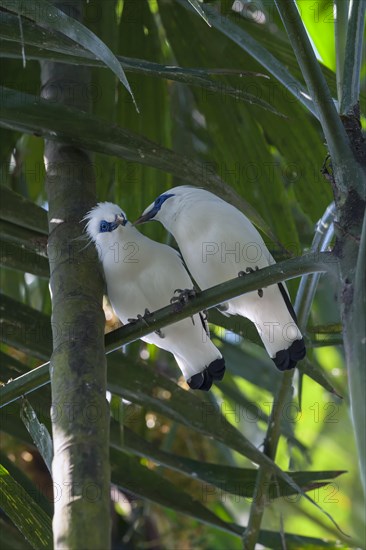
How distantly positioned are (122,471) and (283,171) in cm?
113

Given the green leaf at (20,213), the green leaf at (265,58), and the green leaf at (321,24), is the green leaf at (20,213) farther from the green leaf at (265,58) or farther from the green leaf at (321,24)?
the green leaf at (321,24)

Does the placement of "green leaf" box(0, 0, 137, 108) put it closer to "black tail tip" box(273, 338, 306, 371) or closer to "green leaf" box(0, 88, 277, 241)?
"green leaf" box(0, 88, 277, 241)

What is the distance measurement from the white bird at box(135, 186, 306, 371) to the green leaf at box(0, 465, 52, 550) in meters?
0.97

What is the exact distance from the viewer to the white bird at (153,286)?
273cm

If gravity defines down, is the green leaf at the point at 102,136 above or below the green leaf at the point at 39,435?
above

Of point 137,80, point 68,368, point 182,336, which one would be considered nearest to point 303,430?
point 182,336

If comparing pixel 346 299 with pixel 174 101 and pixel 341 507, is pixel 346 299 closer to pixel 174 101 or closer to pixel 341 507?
pixel 174 101

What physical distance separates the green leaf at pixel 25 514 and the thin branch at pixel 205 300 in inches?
8.7

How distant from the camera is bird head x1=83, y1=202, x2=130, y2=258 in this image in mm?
2596

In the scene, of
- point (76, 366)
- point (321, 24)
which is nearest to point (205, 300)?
point (76, 366)

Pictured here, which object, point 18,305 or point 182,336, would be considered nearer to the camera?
point 18,305

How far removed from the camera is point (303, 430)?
4.52 m

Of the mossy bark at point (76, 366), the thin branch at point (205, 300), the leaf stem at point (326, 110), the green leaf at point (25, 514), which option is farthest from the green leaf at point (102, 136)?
the green leaf at point (25, 514)

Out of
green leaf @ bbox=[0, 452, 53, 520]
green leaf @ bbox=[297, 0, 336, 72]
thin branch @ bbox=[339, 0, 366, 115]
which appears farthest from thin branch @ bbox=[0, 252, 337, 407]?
green leaf @ bbox=[297, 0, 336, 72]
